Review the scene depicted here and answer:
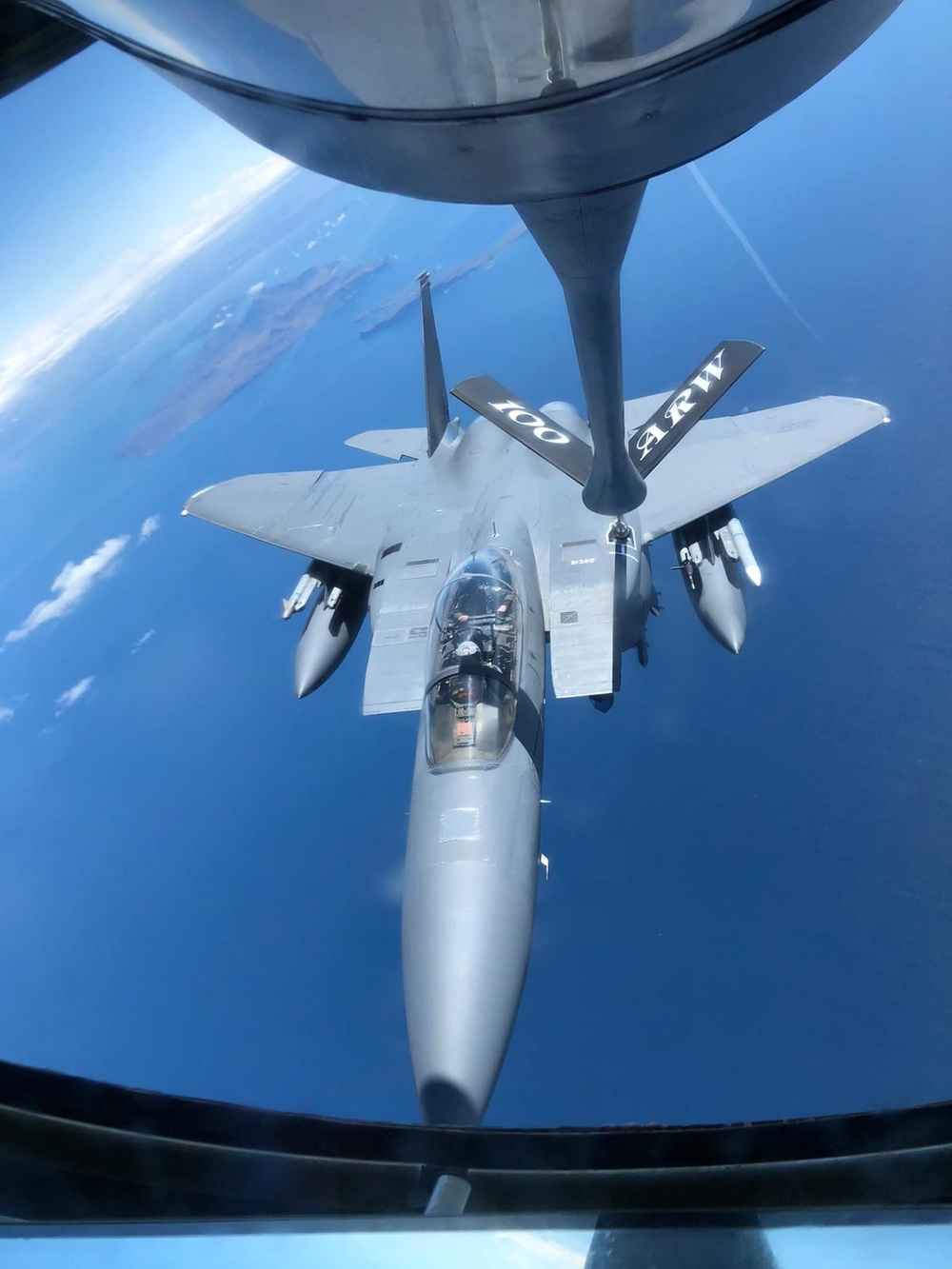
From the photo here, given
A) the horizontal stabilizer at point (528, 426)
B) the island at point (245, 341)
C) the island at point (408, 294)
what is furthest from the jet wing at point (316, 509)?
the island at point (245, 341)

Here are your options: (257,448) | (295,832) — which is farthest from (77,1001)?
(257,448)

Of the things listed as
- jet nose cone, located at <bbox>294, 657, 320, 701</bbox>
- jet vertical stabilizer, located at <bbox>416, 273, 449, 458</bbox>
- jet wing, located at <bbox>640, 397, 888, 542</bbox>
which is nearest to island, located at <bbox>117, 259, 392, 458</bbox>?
jet vertical stabilizer, located at <bbox>416, 273, 449, 458</bbox>

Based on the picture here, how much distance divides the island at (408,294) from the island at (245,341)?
1.86 meters

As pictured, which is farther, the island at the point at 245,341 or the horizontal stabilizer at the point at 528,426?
the island at the point at 245,341

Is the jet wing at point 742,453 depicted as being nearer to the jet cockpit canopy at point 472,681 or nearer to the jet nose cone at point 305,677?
the jet cockpit canopy at point 472,681

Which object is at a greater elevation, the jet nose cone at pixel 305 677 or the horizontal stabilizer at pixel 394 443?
the horizontal stabilizer at pixel 394 443

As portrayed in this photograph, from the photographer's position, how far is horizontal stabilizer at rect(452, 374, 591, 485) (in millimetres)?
5113

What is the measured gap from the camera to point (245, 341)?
72.8 ft

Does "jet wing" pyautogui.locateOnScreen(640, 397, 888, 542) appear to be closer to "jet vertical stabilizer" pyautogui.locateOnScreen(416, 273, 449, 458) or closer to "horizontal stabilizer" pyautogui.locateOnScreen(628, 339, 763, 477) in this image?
"horizontal stabilizer" pyautogui.locateOnScreen(628, 339, 763, 477)

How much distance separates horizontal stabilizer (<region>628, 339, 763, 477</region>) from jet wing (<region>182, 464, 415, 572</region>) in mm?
3968

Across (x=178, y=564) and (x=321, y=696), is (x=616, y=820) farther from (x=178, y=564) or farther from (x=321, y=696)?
(x=178, y=564)

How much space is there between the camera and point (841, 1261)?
0.74m

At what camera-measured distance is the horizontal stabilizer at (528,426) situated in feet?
16.8

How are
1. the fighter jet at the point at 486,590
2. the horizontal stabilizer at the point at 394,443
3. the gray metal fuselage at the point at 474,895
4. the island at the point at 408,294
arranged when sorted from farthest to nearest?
1. the island at the point at 408,294
2. the horizontal stabilizer at the point at 394,443
3. the fighter jet at the point at 486,590
4. the gray metal fuselage at the point at 474,895
